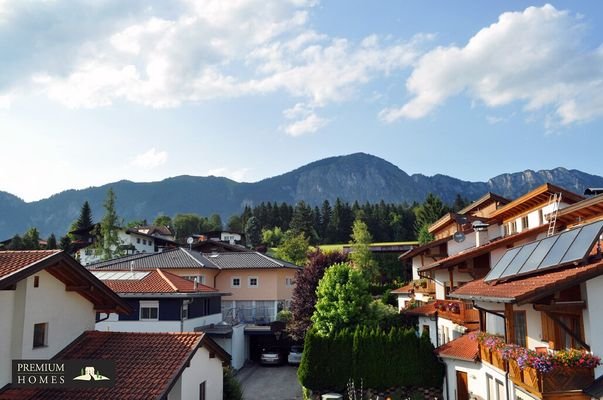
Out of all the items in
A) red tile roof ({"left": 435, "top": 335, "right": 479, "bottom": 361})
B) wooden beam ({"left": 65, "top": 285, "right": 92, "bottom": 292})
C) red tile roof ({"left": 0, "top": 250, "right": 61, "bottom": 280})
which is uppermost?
red tile roof ({"left": 0, "top": 250, "right": 61, "bottom": 280})

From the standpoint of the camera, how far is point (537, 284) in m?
13.0

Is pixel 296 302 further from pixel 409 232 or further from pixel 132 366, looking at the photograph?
pixel 409 232

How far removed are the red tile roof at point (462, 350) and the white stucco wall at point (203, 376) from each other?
978 cm

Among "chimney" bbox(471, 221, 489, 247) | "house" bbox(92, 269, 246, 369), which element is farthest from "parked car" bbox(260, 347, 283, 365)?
"chimney" bbox(471, 221, 489, 247)

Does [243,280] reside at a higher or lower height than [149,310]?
higher

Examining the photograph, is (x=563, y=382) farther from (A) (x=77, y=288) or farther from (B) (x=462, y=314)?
(A) (x=77, y=288)

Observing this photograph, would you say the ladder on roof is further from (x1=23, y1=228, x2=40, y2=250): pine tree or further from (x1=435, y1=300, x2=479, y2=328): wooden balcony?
(x1=23, y1=228, x2=40, y2=250): pine tree

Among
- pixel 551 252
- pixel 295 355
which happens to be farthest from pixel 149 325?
pixel 551 252

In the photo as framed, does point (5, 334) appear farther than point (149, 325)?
No

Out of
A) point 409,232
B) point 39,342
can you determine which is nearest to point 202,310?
point 39,342

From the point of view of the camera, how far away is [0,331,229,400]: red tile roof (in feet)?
38.6

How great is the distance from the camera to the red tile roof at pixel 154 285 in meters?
31.4

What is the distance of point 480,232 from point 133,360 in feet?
68.8

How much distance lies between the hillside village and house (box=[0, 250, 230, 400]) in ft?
0.12
